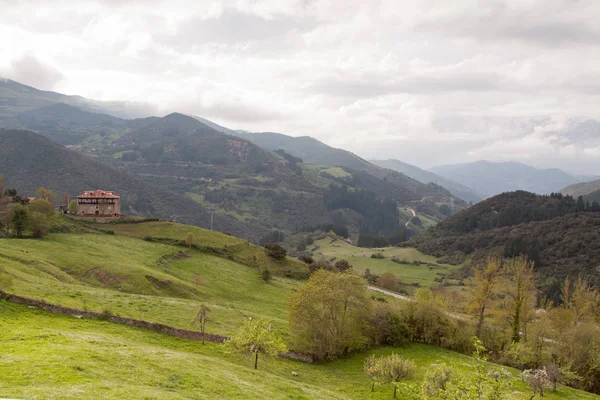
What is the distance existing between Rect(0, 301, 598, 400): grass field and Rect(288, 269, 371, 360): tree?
10.3ft

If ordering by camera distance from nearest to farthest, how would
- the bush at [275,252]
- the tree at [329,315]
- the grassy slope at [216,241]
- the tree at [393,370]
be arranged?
1. the tree at [393,370]
2. the tree at [329,315]
3. the grassy slope at [216,241]
4. the bush at [275,252]

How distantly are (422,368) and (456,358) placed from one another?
33.7 feet

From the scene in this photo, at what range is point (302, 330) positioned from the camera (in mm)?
55188

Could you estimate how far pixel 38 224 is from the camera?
281 feet

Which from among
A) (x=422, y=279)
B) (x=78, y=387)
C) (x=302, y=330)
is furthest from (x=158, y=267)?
(x=422, y=279)

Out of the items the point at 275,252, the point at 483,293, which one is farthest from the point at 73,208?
the point at 483,293

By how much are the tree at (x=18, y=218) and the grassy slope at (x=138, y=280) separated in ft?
17.9

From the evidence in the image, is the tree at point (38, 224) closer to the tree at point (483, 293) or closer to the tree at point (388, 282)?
the tree at point (483, 293)

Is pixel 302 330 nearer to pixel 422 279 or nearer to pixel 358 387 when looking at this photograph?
pixel 358 387

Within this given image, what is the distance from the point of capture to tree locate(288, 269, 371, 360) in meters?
54.5

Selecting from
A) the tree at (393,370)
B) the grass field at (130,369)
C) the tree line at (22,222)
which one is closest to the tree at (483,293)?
the grass field at (130,369)

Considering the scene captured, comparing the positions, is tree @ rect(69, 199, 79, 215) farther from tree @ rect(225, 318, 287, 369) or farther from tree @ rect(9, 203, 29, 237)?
tree @ rect(225, 318, 287, 369)

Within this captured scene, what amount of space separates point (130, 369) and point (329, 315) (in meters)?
30.7

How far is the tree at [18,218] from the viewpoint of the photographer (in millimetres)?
83000
